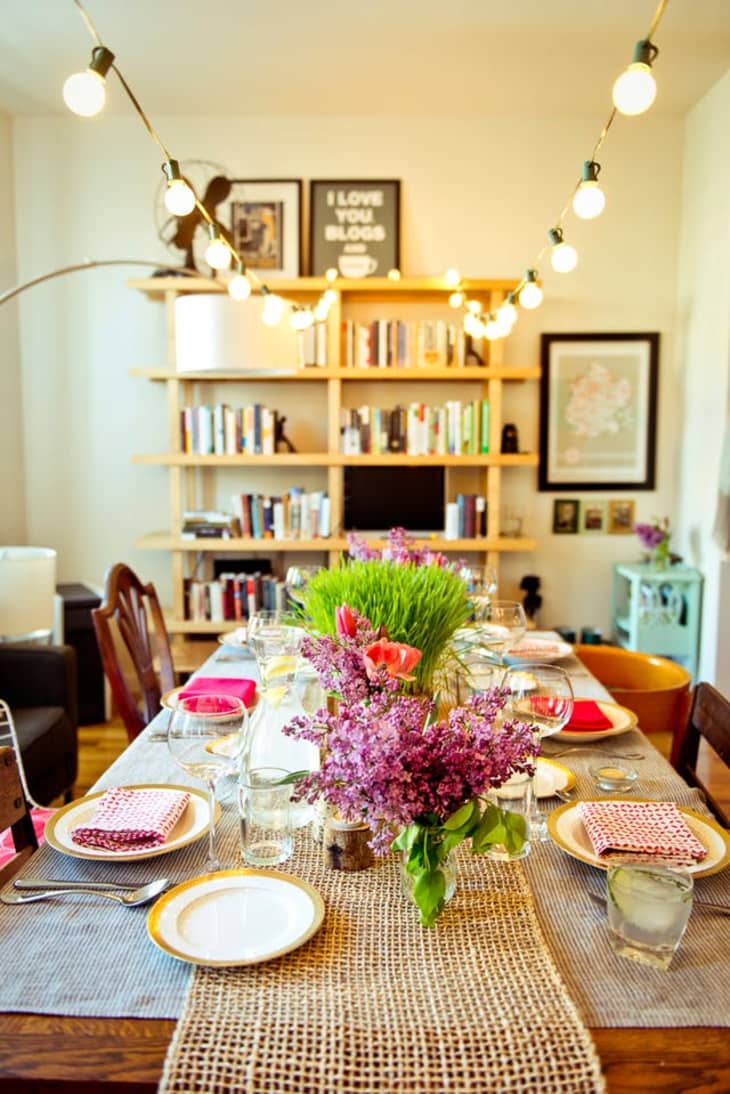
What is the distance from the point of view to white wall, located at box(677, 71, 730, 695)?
368 centimetres

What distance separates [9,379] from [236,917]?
12.3ft

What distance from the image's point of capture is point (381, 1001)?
88cm

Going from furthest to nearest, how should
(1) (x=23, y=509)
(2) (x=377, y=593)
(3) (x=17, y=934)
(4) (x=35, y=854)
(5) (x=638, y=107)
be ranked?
(1) (x=23, y=509)
(2) (x=377, y=593)
(5) (x=638, y=107)
(4) (x=35, y=854)
(3) (x=17, y=934)

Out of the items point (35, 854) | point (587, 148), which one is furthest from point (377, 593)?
point (587, 148)

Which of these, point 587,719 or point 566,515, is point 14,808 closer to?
point 587,719

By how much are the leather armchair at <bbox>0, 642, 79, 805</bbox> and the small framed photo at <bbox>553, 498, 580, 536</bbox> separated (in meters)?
2.47

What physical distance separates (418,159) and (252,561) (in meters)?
2.11

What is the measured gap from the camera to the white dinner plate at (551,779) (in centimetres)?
140

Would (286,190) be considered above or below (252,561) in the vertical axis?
above

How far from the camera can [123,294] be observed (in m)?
4.25

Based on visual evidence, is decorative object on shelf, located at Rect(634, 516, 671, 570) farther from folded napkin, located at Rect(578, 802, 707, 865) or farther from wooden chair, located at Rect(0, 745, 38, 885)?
wooden chair, located at Rect(0, 745, 38, 885)

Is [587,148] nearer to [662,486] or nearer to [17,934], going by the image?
[662,486]

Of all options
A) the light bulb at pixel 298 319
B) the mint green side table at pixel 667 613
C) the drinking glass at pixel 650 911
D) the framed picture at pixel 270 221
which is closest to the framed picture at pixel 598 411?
the mint green side table at pixel 667 613

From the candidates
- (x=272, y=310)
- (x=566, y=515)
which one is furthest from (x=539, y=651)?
(x=566, y=515)
